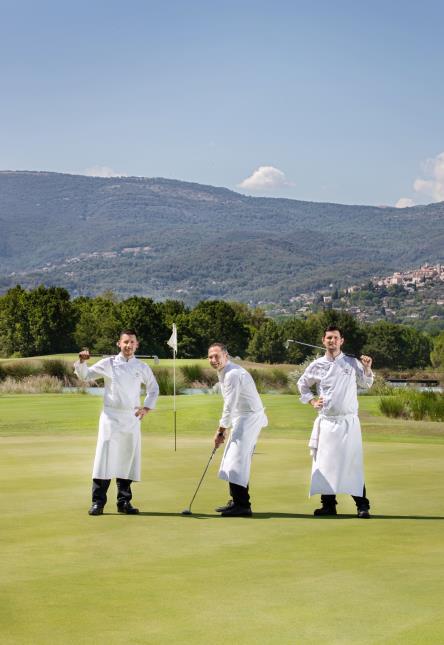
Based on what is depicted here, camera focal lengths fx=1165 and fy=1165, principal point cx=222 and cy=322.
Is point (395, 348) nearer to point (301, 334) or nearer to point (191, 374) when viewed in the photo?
point (301, 334)

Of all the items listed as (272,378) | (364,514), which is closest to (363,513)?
(364,514)

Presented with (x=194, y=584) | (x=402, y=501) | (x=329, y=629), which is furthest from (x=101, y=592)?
(x=402, y=501)

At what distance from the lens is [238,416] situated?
41.6ft

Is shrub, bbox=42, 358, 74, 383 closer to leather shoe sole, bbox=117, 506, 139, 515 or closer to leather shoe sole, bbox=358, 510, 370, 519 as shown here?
leather shoe sole, bbox=117, 506, 139, 515

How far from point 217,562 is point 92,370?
4093 millimetres

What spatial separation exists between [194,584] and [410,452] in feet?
43.3

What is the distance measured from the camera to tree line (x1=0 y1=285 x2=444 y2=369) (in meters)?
115

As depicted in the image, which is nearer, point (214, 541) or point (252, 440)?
point (214, 541)

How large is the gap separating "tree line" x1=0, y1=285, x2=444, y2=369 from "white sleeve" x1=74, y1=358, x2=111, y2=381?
3788 inches

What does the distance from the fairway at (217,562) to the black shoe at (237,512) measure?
0.40ft

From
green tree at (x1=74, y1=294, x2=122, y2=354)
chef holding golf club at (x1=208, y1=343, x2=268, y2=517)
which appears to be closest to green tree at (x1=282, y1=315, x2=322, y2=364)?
green tree at (x1=74, y1=294, x2=122, y2=354)

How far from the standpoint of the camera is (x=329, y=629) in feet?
21.9

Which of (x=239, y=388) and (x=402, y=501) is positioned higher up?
(x=239, y=388)

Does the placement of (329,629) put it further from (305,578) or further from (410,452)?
(410,452)
